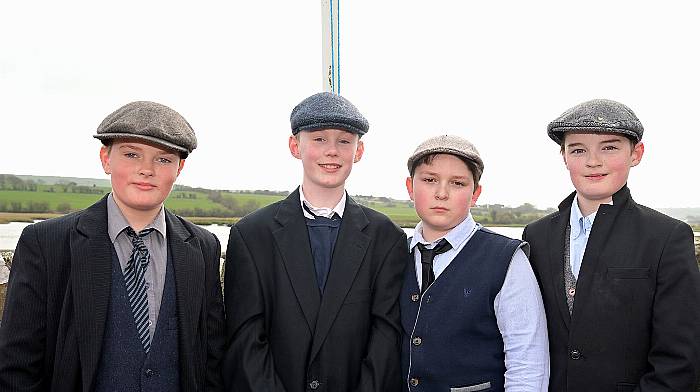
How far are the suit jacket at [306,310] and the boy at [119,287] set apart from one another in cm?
18

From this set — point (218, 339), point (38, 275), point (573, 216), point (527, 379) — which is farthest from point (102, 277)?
point (573, 216)

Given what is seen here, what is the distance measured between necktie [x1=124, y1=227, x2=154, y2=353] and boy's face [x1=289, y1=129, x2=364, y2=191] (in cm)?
69

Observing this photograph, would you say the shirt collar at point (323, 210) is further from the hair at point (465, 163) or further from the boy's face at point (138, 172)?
the boy's face at point (138, 172)

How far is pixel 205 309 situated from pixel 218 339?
167 millimetres

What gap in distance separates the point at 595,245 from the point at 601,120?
49 centimetres

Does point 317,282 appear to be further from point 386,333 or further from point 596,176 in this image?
point 596,176

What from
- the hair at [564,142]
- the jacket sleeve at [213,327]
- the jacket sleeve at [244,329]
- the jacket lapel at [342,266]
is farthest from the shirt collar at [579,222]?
the jacket sleeve at [213,327]

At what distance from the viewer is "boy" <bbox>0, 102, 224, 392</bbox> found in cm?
188

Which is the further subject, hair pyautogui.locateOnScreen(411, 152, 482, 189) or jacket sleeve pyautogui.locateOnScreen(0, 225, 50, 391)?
hair pyautogui.locateOnScreen(411, 152, 482, 189)

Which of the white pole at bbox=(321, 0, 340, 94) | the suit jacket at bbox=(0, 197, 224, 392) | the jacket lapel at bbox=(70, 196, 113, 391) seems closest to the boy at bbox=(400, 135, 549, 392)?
the suit jacket at bbox=(0, 197, 224, 392)

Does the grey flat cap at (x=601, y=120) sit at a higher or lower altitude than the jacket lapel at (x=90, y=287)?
higher

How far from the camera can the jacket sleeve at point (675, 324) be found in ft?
6.22

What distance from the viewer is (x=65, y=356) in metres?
1.89

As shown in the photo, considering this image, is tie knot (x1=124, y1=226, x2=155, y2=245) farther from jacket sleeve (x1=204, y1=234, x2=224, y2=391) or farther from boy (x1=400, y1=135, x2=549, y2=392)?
boy (x1=400, y1=135, x2=549, y2=392)
